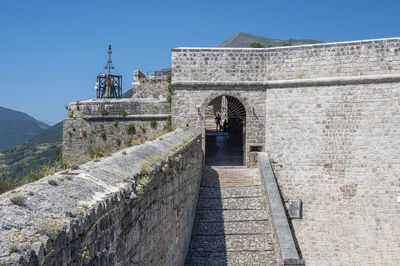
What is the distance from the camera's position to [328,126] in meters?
12.1

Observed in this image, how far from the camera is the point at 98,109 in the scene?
14.7 metres

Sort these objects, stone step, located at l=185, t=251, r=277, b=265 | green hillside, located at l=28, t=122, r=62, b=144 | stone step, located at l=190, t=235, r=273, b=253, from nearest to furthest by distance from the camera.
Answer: stone step, located at l=185, t=251, r=277, b=265 < stone step, located at l=190, t=235, r=273, b=253 < green hillside, located at l=28, t=122, r=62, b=144

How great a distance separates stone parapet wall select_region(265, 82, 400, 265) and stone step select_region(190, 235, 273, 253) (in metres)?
3.26

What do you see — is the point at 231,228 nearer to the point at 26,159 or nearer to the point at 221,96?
the point at 221,96

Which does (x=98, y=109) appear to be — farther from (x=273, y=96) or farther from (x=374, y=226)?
(x=374, y=226)

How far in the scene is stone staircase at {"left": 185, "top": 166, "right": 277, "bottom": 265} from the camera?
8.78 metres

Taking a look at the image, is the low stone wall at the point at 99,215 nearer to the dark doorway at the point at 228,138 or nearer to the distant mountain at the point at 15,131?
the dark doorway at the point at 228,138

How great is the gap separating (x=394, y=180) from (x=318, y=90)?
147 inches

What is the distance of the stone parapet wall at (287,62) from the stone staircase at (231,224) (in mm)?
3587

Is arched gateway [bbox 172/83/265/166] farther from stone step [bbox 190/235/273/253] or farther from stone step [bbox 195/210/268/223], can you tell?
stone step [bbox 190/235/273/253]

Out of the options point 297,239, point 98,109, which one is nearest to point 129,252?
point 297,239

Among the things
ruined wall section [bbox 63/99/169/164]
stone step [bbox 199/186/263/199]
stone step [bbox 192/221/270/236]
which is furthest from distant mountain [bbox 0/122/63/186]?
stone step [bbox 199/186/263/199]

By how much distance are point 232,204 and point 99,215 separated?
7.68m

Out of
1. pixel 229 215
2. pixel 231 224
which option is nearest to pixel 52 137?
pixel 229 215
